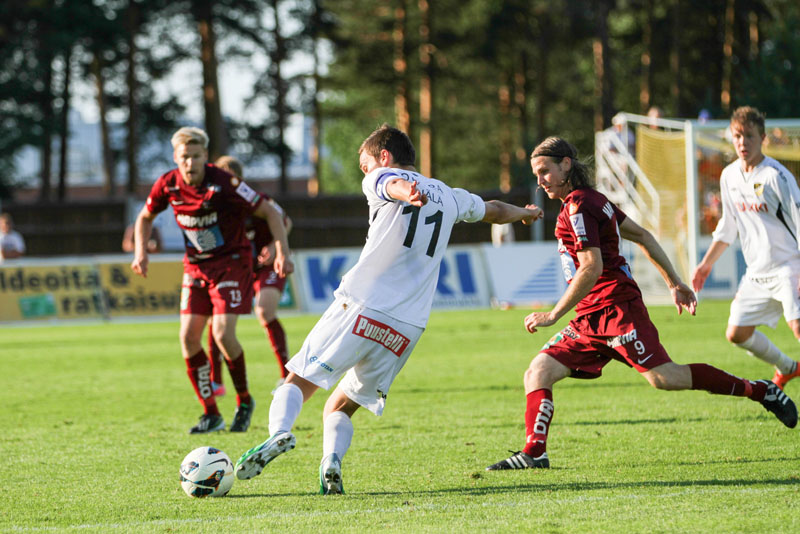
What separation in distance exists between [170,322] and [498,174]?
34526 mm

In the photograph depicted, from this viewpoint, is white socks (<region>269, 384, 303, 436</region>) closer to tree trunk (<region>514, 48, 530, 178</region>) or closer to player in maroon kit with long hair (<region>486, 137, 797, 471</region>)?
player in maroon kit with long hair (<region>486, 137, 797, 471</region>)

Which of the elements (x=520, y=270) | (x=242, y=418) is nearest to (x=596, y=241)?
(x=242, y=418)


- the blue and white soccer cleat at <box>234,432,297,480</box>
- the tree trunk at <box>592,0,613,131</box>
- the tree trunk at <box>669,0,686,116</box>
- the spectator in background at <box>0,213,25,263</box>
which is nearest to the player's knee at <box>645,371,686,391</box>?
the blue and white soccer cleat at <box>234,432,297,480</box>

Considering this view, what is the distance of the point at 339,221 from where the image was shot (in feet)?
126

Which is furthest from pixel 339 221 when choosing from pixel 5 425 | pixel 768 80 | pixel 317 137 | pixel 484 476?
pixel 484 476

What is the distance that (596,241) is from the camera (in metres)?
5.82

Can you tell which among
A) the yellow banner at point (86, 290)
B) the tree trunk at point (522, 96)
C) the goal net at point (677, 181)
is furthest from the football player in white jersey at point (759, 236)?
the tree trunk at point (522, 96)

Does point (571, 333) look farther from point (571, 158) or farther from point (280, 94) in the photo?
point (280, 94)

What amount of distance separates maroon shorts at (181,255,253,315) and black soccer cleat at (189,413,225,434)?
2.54 ft

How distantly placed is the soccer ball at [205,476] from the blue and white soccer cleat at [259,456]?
0.34 meters

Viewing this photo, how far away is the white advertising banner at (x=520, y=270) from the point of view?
22094mm

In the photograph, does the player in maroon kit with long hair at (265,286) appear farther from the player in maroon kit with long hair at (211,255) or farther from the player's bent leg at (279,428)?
the player's bent leg at (279,428)

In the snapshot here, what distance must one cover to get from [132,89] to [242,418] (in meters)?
33.0

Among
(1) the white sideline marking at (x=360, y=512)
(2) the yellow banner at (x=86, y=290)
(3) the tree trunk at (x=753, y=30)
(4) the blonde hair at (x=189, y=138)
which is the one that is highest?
(3) the tree trunk at (x=753, y=30)
